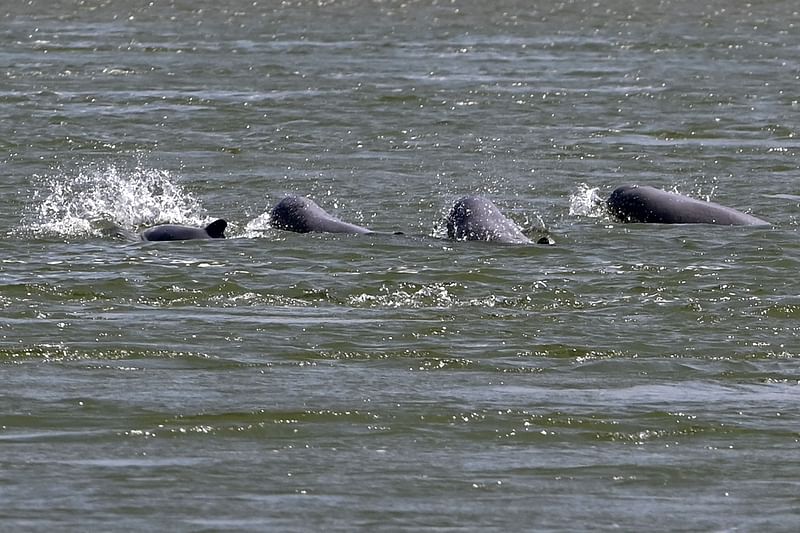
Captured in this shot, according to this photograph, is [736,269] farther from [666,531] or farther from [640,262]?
[666,531]

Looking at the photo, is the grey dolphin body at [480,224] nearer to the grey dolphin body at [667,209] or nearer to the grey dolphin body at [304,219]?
the grey dolphin body at [304,219]

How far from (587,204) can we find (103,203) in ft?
13.6

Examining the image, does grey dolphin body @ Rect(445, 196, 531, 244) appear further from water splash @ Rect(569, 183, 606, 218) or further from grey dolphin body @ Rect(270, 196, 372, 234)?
water splash @ Rect(569, 183, 606, 218)

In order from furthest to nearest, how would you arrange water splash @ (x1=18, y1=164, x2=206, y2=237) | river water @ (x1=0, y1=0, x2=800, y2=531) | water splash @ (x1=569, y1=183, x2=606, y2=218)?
1. water splash @ (x1=569, y1=183, x2=606, y2=218)
2. water splash @ (x1=18, y1=164, x2=206, y2=237)
3. river water @ (x1=0, y1=0, x2=800, y2=531)

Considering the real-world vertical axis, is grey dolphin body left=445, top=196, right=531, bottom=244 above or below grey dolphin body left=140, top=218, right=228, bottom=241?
below

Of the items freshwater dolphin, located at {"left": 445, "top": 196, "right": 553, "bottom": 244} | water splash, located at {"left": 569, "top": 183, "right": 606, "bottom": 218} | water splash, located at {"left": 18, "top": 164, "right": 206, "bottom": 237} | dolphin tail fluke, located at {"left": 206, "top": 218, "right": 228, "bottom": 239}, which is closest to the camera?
freshwater dolphin, located at {"left": 445, "top": 196, "right": 553, "bottom": 244}

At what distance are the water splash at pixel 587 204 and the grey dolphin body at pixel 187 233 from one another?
3.21 m

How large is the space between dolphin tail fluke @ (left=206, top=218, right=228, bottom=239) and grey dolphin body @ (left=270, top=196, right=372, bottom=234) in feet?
2.18

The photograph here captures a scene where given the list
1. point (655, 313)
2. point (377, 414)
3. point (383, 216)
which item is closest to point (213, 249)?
point (383, 216)

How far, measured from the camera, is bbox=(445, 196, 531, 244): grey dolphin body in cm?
1406

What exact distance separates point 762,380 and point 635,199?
6.11 m

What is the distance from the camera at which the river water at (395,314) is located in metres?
7.64

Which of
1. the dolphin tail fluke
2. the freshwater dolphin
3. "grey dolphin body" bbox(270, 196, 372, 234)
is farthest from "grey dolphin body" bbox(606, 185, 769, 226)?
the dolphin tail fluke

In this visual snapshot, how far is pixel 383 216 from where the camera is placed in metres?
15.8
